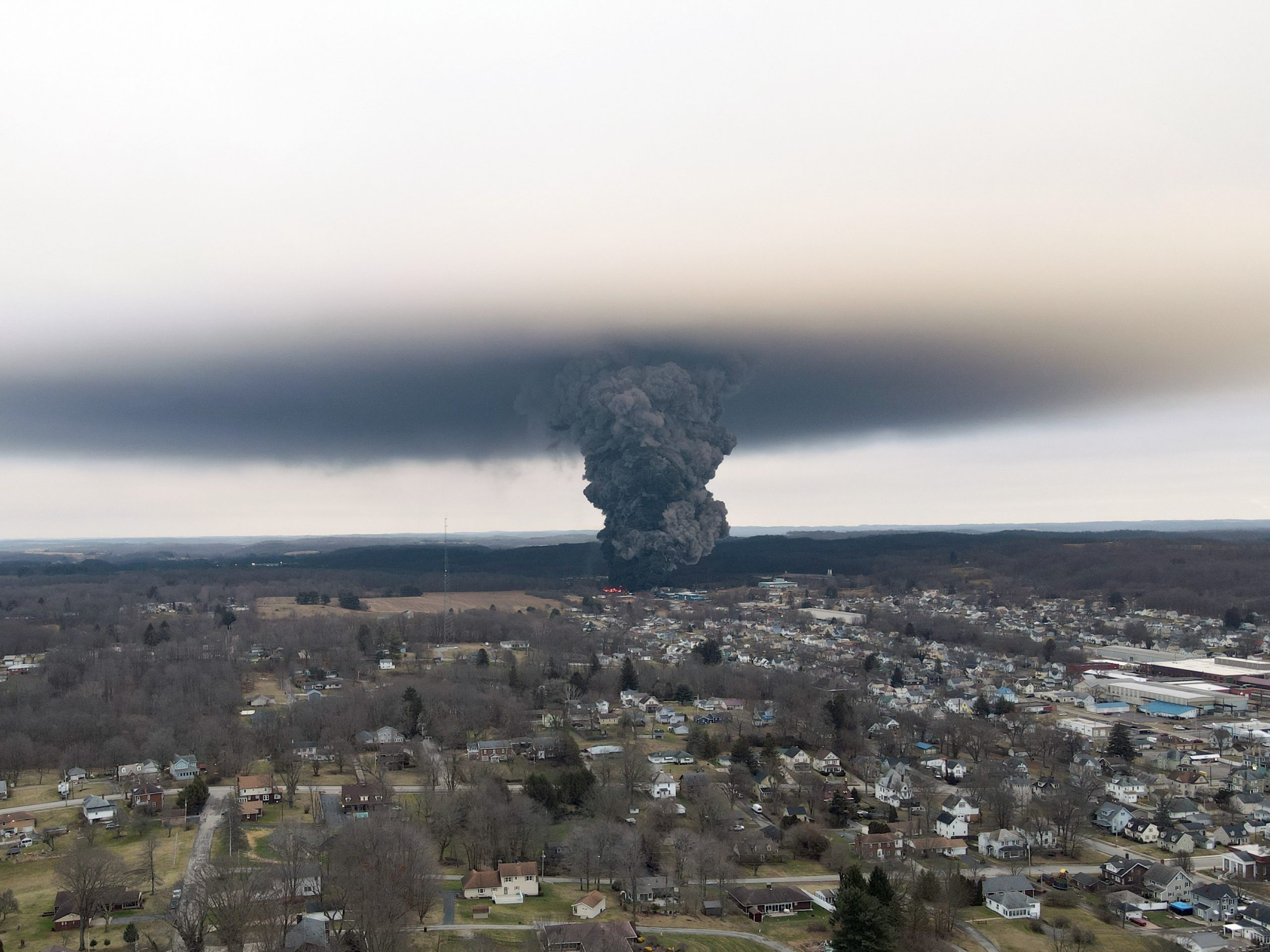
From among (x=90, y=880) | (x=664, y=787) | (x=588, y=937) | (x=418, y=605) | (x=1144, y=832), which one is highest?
(x=418, y=605)

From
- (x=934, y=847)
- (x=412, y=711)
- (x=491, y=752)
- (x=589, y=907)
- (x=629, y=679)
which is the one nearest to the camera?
(x=589, y=907)

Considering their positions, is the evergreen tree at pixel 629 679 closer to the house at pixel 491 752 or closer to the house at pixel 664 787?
the house at pixel 491 752

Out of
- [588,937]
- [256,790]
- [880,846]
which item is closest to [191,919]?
[588,937]

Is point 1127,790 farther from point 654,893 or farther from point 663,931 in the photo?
point 663,931

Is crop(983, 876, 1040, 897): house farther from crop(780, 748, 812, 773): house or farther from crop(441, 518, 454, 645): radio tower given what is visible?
crop(441, 518, 454, 645): radio tower

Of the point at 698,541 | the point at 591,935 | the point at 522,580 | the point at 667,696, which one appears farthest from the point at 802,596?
the point at 591,935

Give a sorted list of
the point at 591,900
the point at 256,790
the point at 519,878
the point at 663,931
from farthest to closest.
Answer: the point at 256,790 < the point at 519,878 < the point at 591,900 < the point at 663,931
